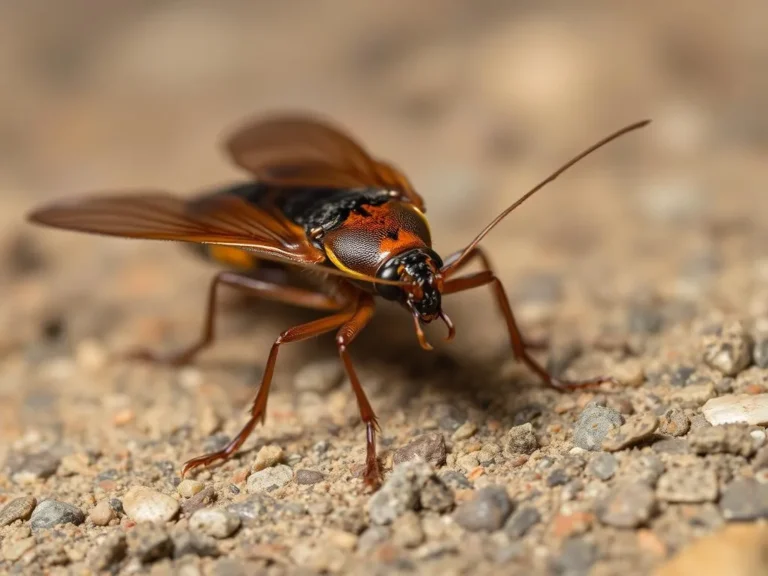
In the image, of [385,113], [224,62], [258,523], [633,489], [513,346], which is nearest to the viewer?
[633,489]

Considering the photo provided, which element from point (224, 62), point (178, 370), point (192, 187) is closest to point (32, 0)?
point (224, 62)

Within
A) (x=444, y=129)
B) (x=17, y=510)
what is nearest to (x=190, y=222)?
(x=17, y=510)

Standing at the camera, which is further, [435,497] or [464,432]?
[464,432]

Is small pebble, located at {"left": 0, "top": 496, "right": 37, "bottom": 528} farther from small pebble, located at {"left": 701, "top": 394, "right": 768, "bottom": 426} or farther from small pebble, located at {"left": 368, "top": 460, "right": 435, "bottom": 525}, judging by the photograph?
small pebble, located at {"left": 701, "top": 394, "right": 768, "bottom": 426}

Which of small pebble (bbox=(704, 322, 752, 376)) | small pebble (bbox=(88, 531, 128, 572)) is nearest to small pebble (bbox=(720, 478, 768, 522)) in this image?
small pebble (bbox=(704, 322, 752, 376))

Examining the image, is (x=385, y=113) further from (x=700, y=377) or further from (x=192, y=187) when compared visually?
(x=700, y=377)

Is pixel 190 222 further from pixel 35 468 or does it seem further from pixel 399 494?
pixel 399 494
